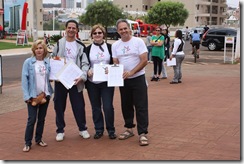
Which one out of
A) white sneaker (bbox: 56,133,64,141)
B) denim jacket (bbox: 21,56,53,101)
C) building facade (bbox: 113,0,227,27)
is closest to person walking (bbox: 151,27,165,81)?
white sneaker (bbox: 56,133,64,141)

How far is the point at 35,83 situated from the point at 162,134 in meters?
2.12

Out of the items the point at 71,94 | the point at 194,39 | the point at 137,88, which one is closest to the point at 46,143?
the point at 71,94

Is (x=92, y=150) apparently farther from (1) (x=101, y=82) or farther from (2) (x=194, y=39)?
(2) (x=194, y=39)

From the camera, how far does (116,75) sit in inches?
224

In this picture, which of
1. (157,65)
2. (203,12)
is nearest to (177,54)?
(157,65)

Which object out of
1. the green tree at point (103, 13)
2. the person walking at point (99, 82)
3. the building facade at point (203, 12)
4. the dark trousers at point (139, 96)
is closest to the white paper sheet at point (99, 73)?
the person walking at point (99, 82)

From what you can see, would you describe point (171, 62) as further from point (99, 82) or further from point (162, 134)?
point (99, 82)

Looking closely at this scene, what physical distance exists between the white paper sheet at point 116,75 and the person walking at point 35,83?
0.89 m

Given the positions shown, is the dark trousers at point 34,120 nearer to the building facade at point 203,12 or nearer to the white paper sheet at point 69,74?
the white paper sheet at point 69,74

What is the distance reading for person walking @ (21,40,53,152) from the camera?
5539 millimetres

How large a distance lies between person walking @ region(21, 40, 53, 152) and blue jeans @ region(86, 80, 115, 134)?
2.08ft

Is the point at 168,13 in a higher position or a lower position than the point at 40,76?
higher

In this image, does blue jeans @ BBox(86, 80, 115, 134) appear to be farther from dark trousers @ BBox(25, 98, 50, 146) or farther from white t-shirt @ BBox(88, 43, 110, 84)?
dark trousers @ BBox(25, 98, 50, 146)

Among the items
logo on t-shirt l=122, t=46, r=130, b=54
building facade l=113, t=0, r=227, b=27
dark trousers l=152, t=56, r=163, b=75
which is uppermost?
building facade l=113, t=0, r=227, b=27
